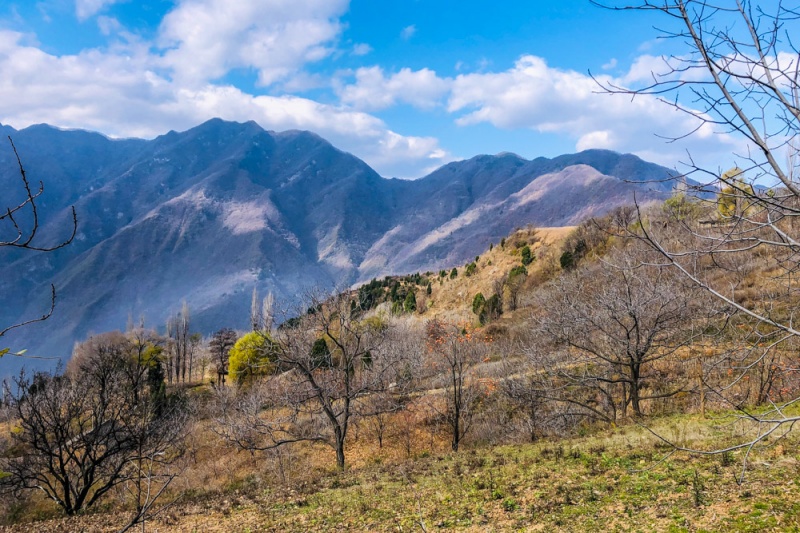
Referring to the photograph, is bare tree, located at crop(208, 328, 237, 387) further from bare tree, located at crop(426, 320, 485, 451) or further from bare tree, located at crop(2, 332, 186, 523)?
bare tree, located at crop(426, 320, 485, 451)

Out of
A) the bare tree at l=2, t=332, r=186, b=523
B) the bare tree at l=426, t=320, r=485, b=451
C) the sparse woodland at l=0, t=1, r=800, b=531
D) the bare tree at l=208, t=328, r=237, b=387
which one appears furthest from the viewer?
the bare tree at l=208, t=328, r=237, b=387

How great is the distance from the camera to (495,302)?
155 ft

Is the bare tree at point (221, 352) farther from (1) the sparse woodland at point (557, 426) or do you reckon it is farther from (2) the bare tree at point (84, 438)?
(2) the bare tree at point (84, 438)

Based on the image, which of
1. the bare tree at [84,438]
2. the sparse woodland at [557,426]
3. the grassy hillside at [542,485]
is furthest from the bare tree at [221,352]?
the grassy hillside at [542,485]

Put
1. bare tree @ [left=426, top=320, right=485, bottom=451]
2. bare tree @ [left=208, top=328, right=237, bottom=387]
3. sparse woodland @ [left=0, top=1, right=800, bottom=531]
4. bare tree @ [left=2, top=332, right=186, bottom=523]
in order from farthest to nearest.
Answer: bare tree @ [left=208, top=328, right=237, bottom=387] < bare tree @ [left=426, top=320, right=485, bottom=451] < bare tree @ [left=2, top=332, right=186, bottom=523] < sparse woodland @ [left=0, top=1, right=800, bottom=531]

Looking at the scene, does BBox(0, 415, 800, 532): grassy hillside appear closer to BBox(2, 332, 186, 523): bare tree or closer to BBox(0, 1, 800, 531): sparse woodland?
BBox(0, 1, 800, 531): sparse woodland

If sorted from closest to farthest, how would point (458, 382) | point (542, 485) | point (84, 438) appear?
point (542, 485) < point (84, 438) < point (458, 382)

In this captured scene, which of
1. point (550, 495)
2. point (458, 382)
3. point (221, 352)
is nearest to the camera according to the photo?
point (550, 495)

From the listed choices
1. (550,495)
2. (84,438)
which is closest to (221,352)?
(84,438)

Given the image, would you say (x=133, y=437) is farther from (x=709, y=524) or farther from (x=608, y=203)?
(x=608, y=203)

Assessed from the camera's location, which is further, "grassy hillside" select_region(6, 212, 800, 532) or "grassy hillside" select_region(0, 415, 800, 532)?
"grassy hillside" select_region(6, 212, 800, 532)

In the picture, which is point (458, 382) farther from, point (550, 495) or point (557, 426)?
point (550, 495)

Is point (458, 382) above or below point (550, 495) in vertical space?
below

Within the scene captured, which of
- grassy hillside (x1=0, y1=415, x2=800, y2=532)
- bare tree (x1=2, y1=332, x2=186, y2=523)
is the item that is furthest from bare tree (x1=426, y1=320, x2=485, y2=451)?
bare tree (x1=2, y1=332, x2=186, y2=523)
